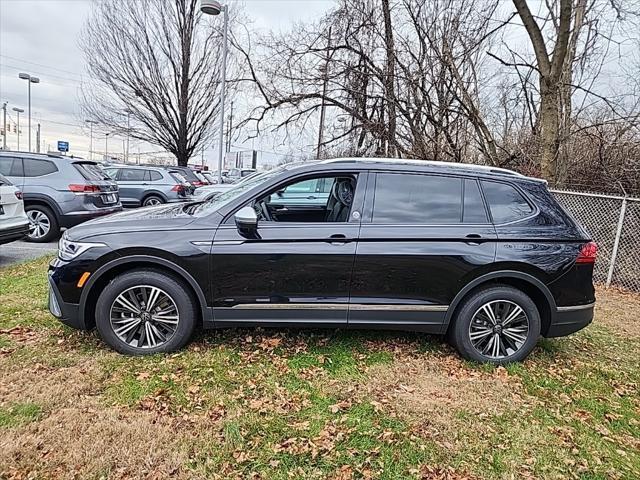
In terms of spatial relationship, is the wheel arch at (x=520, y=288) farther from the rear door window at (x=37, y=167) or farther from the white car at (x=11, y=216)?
the rear door window at (x=37, y=167)

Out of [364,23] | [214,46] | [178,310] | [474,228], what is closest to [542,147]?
[364,23]

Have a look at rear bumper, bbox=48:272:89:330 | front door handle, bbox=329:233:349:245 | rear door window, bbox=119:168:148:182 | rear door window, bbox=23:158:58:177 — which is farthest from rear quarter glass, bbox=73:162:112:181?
front door handle, bbox=329:233:349:245

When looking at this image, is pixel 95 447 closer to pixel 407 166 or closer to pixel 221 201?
pixel 221 201

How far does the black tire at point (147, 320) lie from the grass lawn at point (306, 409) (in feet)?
0.34

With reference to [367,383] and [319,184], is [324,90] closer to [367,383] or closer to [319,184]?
[319,184]

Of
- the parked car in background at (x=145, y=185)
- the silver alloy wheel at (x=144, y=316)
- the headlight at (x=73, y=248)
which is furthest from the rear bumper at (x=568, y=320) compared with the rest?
the parked car in background at (x=145, y=185)

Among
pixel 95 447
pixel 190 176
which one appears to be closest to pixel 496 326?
pixel 95 447

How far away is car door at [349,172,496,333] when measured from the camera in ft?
11.8

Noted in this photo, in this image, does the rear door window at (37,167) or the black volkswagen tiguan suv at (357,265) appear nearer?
the black volkswagen tiguan suv at (357,265)

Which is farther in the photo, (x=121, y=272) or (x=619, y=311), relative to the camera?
(x=619, y=311)

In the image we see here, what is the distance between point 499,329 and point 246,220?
2411 mm

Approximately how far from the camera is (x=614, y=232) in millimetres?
7215

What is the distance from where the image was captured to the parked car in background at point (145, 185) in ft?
45.4

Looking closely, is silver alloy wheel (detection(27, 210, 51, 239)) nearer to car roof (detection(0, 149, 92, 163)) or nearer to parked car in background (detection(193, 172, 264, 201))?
car roof (detection(0, 149, 92, 163))
